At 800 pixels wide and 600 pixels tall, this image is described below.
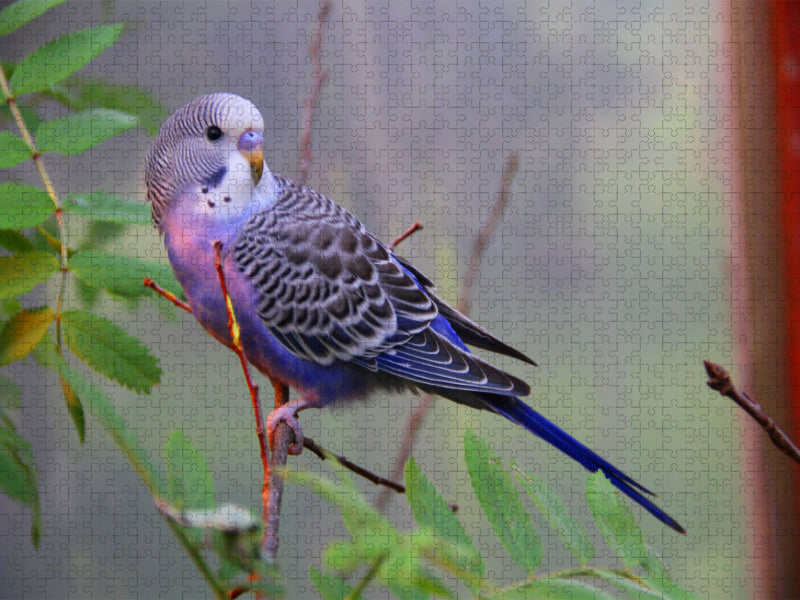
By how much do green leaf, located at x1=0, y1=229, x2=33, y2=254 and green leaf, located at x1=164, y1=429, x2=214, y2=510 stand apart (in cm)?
36

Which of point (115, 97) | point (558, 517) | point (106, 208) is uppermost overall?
point (115, 97)

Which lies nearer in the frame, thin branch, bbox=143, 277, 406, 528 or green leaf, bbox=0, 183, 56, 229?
thin branch, bbox=143, 277, 406, 528

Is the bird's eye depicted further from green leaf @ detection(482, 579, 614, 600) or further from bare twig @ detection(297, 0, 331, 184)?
green leaf @ detection(482, 579, 614, 600)

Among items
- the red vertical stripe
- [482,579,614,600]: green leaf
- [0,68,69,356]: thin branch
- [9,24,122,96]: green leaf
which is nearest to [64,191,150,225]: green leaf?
[0,68,69,356]: thin branch

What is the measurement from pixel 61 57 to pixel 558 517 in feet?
2.09

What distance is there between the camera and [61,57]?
703mm

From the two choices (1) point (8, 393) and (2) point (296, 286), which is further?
(2) point (296, 286)

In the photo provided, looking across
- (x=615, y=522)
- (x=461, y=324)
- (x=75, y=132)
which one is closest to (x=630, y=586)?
(x=615, y=522)

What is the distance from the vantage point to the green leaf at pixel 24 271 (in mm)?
687

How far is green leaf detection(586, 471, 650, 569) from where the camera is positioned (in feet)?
1.84

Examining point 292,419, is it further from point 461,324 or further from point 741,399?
point 741,399

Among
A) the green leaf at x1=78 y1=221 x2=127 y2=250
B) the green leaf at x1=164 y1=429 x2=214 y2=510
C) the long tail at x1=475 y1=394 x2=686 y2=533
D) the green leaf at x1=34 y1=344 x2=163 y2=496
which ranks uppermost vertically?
the green leaf at x1=78 y1=221 x2=127 y2=250

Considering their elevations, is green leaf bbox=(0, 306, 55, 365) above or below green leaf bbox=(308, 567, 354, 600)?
above

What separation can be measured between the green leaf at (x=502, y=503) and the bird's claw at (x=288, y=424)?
337 millimetres
